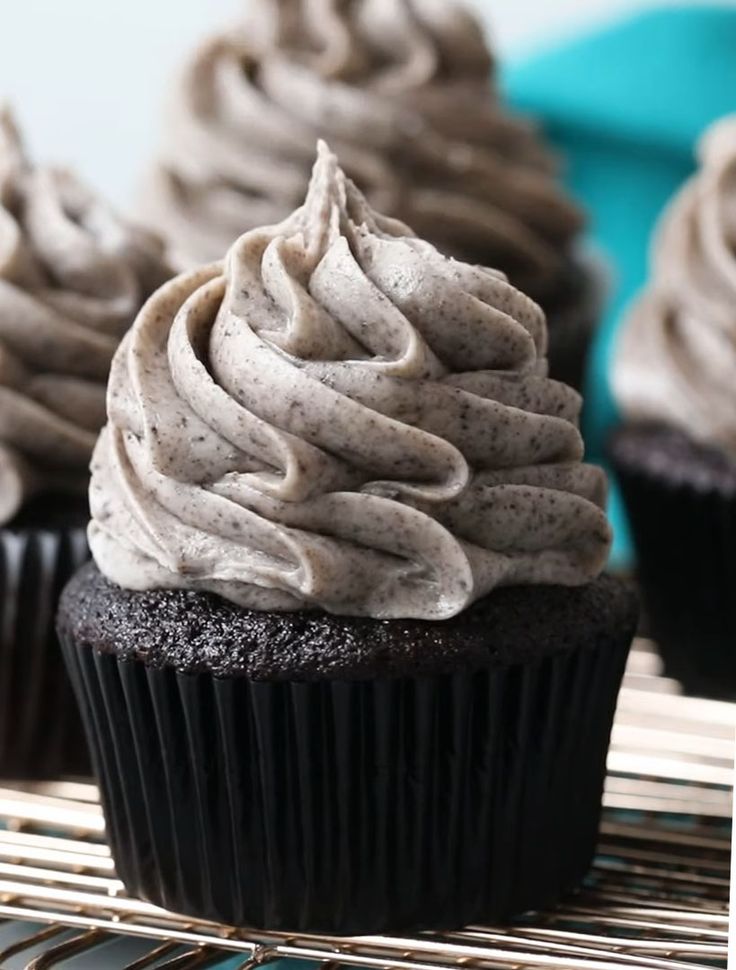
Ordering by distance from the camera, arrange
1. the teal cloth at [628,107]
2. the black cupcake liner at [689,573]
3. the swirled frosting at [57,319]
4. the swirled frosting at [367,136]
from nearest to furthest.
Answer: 1. the swirled frosting at [57,319]
2. the black cupcake liner at [689,573]
3. the swirled frosting at [367,136]
4. the teal cloth at [628,107]

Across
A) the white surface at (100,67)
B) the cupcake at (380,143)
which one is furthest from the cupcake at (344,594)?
the white surface at (100,67)

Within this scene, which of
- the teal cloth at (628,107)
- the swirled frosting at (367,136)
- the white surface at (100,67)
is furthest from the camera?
the white surface at (100,67)

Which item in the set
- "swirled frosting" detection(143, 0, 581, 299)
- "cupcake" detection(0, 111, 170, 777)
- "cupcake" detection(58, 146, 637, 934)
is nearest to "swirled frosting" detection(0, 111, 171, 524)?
"cupcake" detection(0, 111, 170, 777)

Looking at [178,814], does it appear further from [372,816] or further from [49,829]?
[49,829]

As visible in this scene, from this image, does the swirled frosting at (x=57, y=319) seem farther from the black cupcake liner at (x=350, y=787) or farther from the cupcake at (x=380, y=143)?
the cupcake at (x=380, y=143)

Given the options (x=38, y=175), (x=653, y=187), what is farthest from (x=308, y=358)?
(x=653, y=187)

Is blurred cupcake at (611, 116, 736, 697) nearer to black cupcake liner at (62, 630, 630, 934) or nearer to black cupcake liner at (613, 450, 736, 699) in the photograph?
black cupcake liner at (613, 450, 736, 699)
